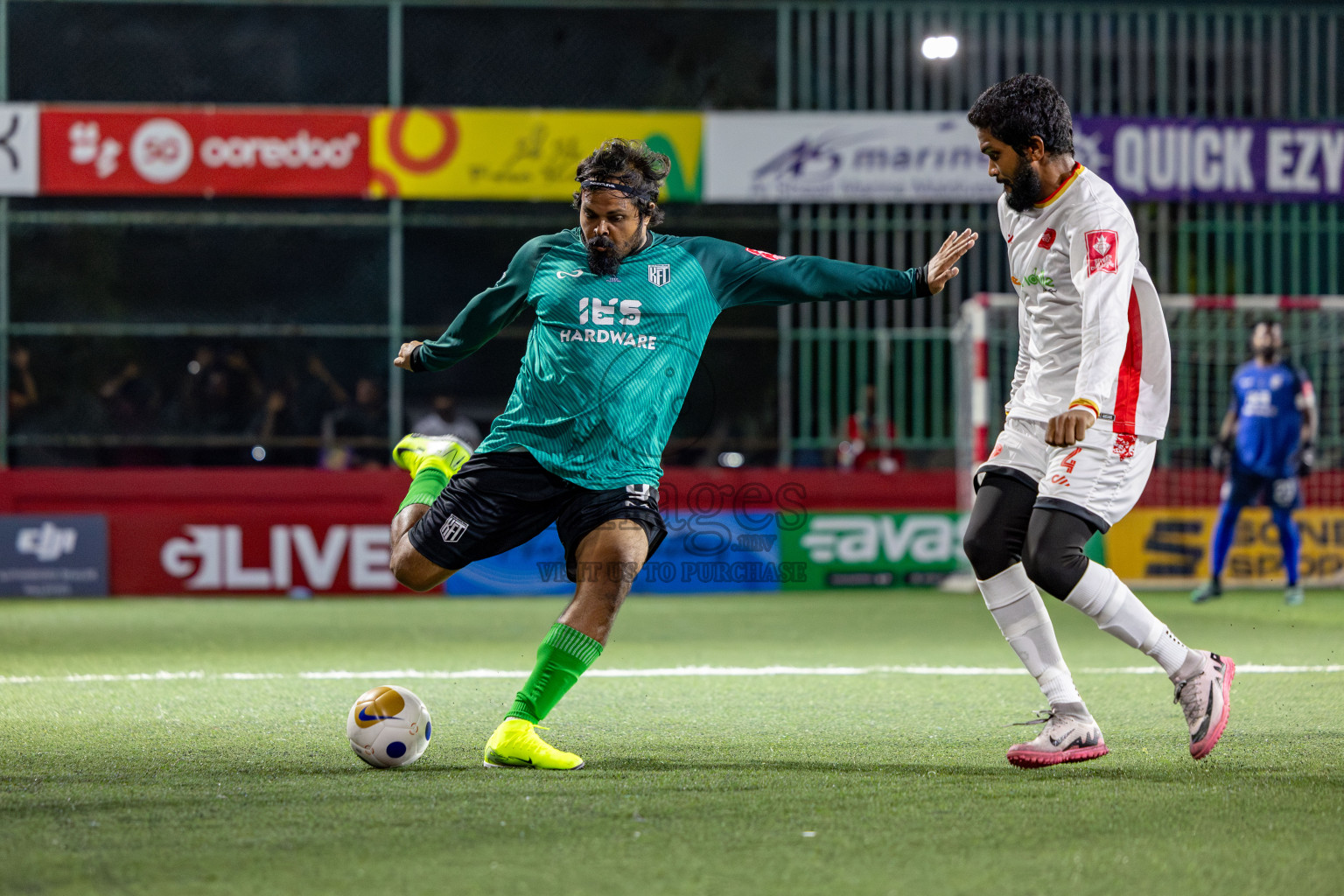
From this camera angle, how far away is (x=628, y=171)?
5348 millimetres

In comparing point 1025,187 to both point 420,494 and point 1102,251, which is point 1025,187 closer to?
point 1102,251

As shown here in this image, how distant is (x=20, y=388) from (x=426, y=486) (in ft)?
35.2

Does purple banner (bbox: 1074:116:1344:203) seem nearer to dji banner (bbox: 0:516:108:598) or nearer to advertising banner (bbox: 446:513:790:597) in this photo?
advertising banner (bbox: 446:513:790:597)

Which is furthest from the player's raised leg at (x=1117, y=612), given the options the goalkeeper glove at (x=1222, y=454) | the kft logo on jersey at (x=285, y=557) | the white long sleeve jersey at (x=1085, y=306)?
the kft logo on jersey at (x=285, y=557)

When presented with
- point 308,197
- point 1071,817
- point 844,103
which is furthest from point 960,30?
point 1071,817

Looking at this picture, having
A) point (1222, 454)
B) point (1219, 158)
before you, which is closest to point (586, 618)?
point (1222, 454)

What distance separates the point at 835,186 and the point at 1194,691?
11.0m

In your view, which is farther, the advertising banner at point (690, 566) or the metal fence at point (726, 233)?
the metal fence at point (726, 233)

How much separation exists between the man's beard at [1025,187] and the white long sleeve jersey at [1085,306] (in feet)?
0.13

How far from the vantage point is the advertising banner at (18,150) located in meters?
15.1

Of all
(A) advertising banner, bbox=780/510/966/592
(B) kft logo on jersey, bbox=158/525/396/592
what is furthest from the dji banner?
(A) advertising banner, bbox=780/510/966/592

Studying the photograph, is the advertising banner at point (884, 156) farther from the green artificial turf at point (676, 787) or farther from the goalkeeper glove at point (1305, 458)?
the green artificial turf at point (676, 787)

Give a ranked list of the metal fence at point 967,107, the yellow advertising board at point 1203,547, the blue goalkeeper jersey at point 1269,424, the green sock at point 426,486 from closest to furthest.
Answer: the green sock at point 426,486 < the blue goalkeeper jersey at point 1269,424 < the yellow advertising board at point 1203,547 < the metal fence at point 967,107

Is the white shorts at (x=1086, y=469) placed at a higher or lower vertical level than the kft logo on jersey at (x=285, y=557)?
higher
